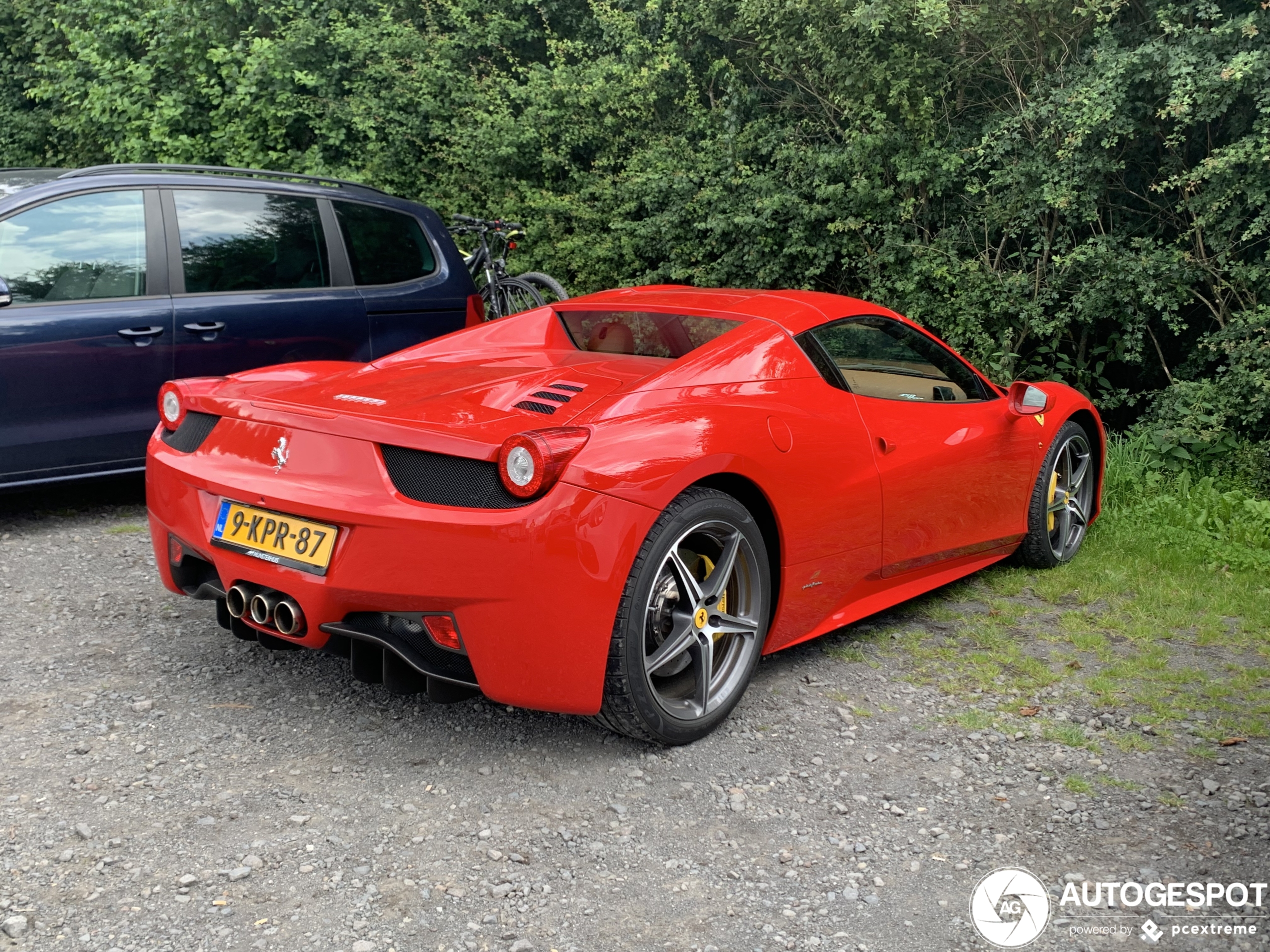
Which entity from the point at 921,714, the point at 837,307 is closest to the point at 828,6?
the point at 837,307

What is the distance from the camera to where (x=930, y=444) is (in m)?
4.22

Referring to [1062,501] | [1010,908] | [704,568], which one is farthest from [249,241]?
[1010,908]

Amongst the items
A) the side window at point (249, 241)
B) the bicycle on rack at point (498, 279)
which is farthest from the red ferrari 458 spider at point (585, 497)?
the bicycle on rack at point (498, 279)

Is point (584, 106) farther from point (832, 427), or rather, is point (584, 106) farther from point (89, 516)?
point (832, 427)

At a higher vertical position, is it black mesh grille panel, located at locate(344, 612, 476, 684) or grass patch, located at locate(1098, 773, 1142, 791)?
black mesh grille panel, located at locate(344, 612, 476, 684)

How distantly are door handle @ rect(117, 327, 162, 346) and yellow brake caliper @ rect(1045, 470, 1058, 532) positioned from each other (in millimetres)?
4170

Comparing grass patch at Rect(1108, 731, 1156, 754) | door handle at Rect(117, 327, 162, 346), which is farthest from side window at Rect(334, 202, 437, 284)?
grass patch at Rect(1108, 731, 1156, 754)

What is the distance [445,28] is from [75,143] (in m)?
5.64

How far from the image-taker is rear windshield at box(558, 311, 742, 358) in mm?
3924

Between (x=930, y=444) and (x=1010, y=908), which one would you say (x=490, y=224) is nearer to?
(x=930, y=444)

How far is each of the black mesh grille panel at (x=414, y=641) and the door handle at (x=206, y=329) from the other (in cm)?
310

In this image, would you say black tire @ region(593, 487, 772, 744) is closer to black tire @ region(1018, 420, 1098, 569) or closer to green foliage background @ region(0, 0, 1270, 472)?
black tire @ region(1018, 420, 1098, 569)

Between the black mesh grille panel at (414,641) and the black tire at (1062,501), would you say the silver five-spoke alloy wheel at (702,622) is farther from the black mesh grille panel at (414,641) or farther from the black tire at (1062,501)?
the black tire at (1062,501)

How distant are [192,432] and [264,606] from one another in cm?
75
